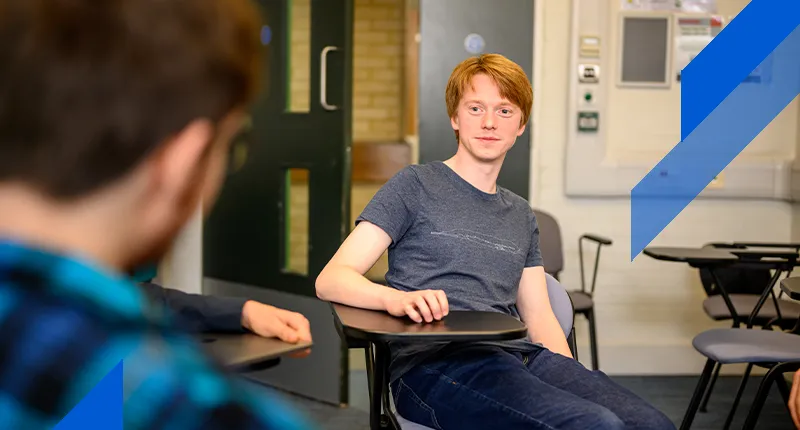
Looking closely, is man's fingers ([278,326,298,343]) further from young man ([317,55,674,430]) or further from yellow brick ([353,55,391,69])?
yellow brick ([353,55,391,69])

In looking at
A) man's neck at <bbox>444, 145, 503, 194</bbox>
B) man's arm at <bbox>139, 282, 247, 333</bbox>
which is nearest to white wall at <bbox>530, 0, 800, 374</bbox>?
man's neck at <bbox>444, 145, 503, 194</bbox>

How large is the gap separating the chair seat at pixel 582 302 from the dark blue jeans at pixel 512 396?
163cm

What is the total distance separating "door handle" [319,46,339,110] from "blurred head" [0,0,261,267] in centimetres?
323

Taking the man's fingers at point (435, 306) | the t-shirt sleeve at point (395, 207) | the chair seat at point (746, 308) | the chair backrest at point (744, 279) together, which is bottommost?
the chair seat at point (746, 308)

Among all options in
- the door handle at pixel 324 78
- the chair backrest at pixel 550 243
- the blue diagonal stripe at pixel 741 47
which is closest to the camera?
the door handle at pixel 324 78

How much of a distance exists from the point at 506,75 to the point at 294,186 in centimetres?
256

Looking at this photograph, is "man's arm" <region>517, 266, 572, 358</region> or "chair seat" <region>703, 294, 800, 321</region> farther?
"chair seat" <region>703, 294, 800, 321</region>

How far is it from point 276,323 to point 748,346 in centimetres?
196

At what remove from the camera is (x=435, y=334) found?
5.13 ft

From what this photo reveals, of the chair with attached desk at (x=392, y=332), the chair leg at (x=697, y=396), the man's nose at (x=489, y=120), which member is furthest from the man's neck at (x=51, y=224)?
the chair leg at (x=697, y=396)

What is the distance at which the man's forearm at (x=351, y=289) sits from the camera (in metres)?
1.79

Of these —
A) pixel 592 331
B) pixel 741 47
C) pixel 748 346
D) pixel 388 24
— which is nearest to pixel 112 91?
pixel 748 346

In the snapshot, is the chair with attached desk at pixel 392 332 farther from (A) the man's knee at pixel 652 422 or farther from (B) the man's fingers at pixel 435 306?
(A) the man's knee at pixel 652 422

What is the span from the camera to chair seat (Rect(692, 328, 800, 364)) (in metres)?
2.61
